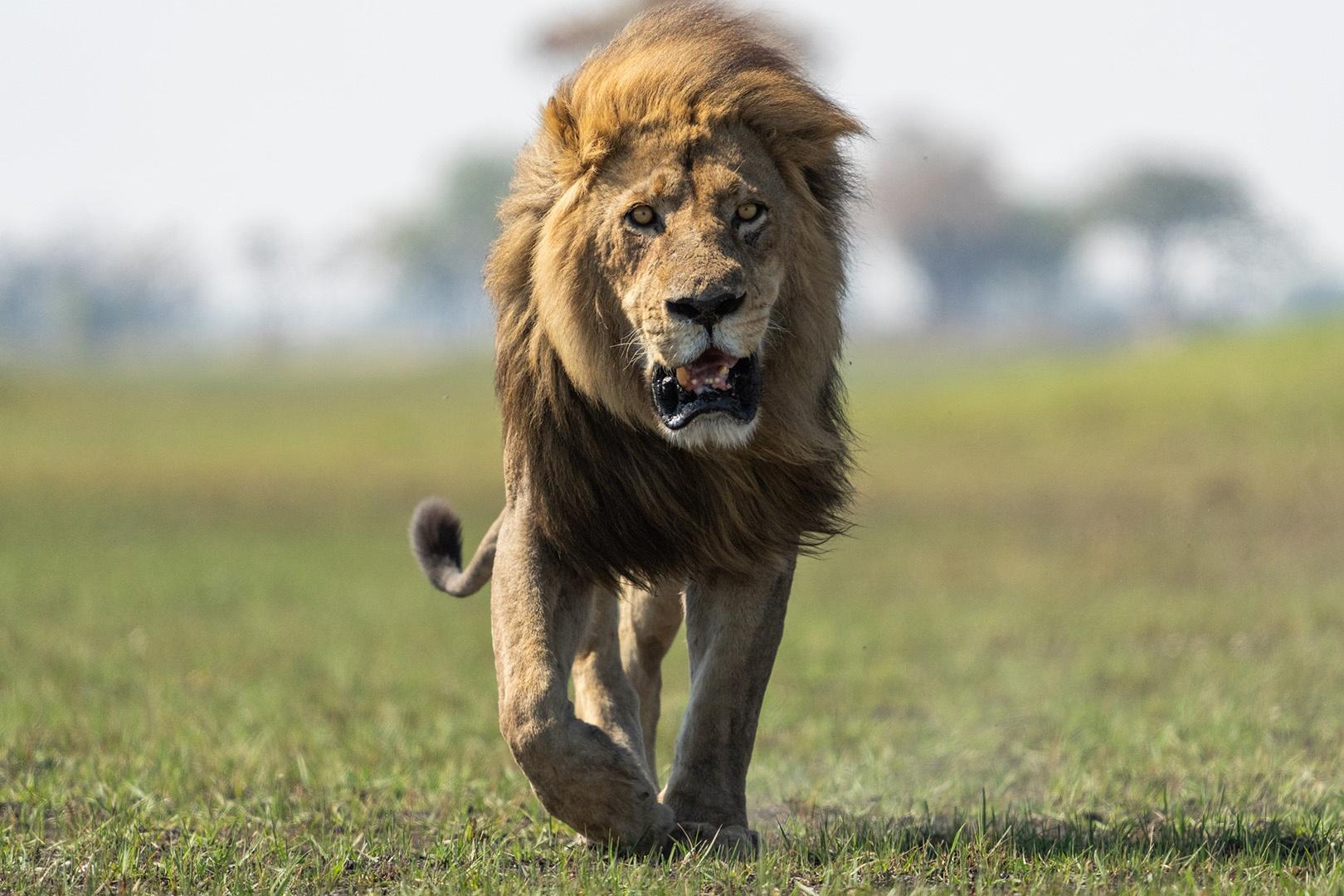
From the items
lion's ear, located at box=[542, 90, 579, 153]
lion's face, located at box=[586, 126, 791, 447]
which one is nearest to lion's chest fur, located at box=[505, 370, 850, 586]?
lion's face, located at box=[586, 126, 791, 447]

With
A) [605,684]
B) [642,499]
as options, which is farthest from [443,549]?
[642,499]

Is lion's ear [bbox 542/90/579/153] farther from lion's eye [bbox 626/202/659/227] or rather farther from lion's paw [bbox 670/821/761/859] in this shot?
lion's paw [bbox 670/821/761/859]

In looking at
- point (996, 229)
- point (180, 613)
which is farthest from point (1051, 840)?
point (996, 229)

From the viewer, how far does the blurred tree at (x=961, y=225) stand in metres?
83.6

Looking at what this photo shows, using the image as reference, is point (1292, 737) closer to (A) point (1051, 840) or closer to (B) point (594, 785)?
(A) point (1051, 840)

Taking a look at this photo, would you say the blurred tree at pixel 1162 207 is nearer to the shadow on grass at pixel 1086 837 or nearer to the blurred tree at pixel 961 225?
the blurred tree at pixel 961 225

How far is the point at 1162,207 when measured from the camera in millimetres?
73000

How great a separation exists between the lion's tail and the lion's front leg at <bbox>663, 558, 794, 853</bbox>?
90 centimetres

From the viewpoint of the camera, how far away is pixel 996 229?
86.2 meters

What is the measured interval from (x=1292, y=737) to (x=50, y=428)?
1095 inches

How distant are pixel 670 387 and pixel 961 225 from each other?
272ft

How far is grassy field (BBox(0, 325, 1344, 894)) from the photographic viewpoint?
→ 379 centimetres

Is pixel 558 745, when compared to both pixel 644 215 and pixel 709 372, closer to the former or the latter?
pixel 709 372

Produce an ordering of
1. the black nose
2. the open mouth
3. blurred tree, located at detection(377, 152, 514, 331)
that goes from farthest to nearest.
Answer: blurred tree, located at detection(377, 152, 514, 331)
the open mouth
the black nose
